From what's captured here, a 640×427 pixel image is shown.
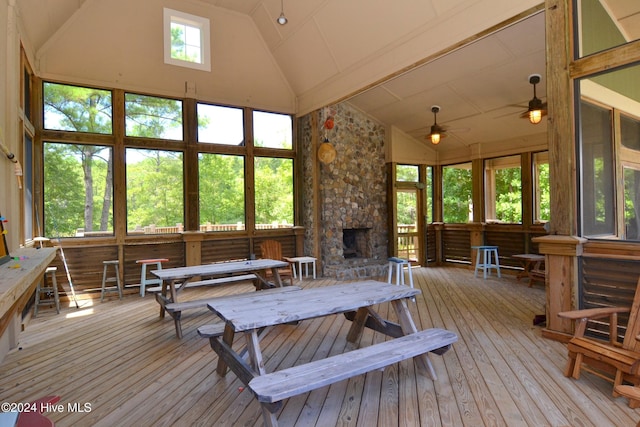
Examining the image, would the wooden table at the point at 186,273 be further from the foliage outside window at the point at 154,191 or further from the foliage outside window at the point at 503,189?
the foliage outside window at the point at 503,189

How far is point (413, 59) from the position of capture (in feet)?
15.3

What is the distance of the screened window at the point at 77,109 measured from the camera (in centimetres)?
513

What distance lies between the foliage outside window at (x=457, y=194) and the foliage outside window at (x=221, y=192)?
505cm

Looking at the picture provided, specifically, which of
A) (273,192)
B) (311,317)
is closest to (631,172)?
(311,317)

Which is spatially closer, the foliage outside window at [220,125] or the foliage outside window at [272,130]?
the foliage outside window at [220,125]

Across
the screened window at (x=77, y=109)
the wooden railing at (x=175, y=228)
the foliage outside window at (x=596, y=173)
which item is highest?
the screened window at (x=77, y=109)

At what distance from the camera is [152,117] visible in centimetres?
591

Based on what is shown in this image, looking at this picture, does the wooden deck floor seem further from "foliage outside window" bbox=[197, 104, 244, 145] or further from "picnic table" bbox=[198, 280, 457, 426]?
"foliage outside window" bbox=[197, 104, 244, 145]

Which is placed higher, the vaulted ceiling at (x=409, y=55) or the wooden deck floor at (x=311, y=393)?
the vaulted ceiling at (x=409, y=55)

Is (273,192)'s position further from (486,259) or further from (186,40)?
(486,259)

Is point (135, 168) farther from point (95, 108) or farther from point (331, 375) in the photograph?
→ point (331, 375)

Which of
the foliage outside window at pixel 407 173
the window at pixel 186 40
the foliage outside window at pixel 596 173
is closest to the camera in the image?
the foliage outside window at pixel 596 173

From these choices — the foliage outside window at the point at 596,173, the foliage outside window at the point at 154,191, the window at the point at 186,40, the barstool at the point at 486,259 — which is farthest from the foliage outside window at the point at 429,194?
the foliage outside window at the point at 154,191

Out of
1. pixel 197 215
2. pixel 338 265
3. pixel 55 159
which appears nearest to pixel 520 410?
pixel 338 265
